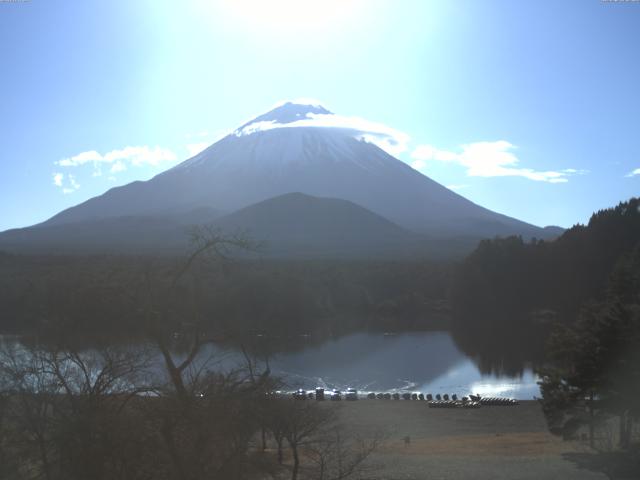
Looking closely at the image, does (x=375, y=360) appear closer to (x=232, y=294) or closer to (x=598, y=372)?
(x=232, y=294)

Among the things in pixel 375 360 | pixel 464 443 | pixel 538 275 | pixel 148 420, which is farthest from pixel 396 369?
pixel 148 420

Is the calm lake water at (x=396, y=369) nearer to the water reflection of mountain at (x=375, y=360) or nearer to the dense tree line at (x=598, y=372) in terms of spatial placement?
the water reflection of mountain at (x=375, y=360)

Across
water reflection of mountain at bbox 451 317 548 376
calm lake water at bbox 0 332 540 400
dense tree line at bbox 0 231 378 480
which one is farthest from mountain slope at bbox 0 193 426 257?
dense tree line at bbox 0 231 378 480

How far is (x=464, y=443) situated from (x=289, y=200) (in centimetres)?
6931

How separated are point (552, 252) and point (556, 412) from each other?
3130 centimetres

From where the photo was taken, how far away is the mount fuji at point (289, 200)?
74.3m

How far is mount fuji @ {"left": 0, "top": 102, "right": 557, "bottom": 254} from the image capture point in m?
74.3

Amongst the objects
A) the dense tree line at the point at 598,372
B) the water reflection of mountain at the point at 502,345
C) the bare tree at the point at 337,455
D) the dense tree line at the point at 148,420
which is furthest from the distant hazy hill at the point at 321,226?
the dense tree line at the point at 148,420

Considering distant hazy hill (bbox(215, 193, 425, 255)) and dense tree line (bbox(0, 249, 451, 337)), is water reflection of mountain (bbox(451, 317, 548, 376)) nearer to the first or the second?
dense tree line (bbox(0, 249, 451, 337))

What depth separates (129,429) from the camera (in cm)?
384

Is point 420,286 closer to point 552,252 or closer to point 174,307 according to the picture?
point 552,252

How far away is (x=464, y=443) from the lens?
506 inches

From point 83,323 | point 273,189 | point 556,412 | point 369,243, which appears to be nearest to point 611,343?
point 556,412

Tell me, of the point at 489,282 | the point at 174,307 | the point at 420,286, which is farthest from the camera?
the point at 420,286
